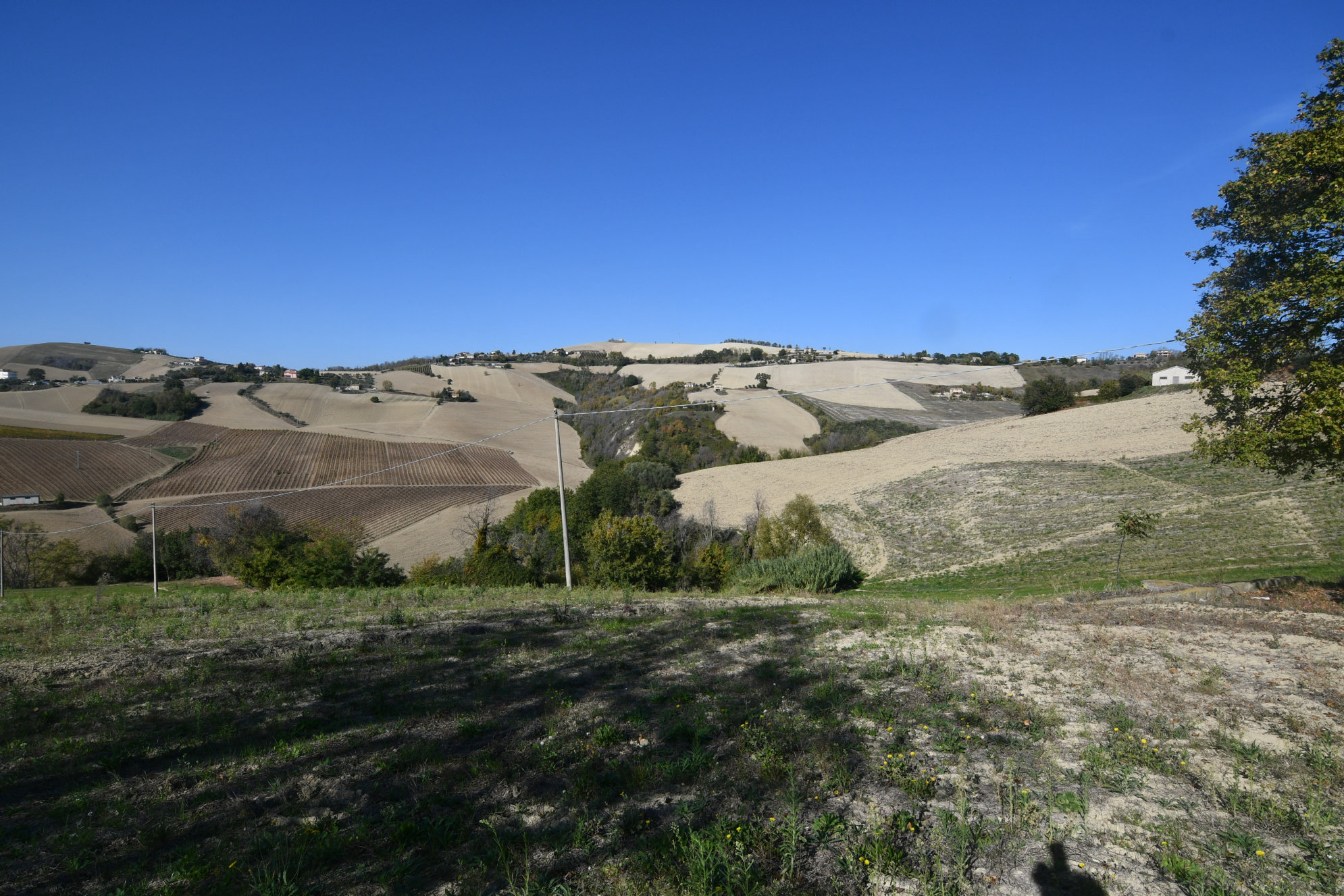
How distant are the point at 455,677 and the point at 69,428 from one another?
8842cm

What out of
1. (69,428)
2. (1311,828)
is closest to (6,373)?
(69,428)

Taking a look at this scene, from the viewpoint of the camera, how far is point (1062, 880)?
472 centimetres

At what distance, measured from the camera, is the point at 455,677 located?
949 cm

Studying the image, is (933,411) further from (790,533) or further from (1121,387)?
(790,533)

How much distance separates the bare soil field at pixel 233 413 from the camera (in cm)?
7969

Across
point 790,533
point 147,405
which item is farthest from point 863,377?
point 147,405

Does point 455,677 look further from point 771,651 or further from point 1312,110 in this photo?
point 1312,110

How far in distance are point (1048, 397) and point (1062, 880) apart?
7237 cm

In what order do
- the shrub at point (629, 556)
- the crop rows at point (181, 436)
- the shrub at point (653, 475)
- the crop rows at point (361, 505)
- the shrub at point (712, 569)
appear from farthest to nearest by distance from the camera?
the crop rows at point (181, 436)
the shrub at point (653, 475)
the crop rows at point (361, 505)
the shrub at point (712, 569)
the shrub at point (629, 556)

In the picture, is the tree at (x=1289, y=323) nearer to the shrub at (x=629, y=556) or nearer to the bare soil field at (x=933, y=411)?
the shrub at (x=629, y=556)

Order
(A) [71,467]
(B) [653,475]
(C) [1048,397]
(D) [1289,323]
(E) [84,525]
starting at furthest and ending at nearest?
(C) [1048,397] → (B) [653,475] → (A) [71,467] → (E) [84,525] → (D) [1289,323]

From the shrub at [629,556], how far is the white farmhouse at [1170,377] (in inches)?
2147

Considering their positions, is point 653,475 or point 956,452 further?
point 653,475

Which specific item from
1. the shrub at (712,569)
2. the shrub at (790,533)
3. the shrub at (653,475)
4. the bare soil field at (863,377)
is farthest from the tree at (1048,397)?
the shrub at (712,569)
